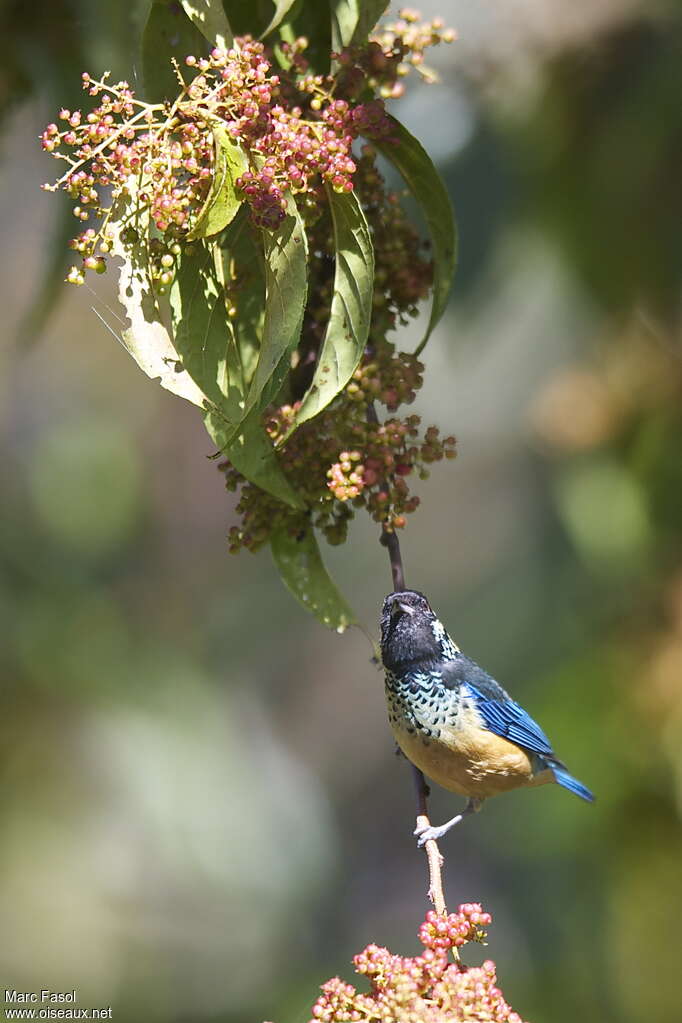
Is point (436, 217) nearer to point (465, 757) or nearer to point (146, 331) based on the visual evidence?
point (146, 331)

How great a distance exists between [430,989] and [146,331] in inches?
46.6

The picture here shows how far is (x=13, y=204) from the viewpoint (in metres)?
9.38

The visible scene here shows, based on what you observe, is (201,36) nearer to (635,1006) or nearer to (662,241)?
(662,241)

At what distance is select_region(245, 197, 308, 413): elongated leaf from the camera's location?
6.13ft

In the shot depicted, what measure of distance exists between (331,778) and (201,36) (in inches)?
321

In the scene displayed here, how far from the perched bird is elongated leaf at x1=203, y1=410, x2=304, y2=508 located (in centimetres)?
39

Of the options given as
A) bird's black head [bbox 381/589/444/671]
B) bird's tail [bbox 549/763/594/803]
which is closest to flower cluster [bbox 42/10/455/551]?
bird's black head [bbox 381/589/444/671]

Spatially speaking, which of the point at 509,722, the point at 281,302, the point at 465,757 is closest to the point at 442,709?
the point at 465,757

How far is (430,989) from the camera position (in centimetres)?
207

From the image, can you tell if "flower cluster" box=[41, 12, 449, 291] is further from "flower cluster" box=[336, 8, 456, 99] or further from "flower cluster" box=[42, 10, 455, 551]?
"flower cluster" box=[336, 8, 456, 99]

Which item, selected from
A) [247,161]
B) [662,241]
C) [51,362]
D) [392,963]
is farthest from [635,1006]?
[51,362]

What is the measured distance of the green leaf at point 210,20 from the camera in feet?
6.67

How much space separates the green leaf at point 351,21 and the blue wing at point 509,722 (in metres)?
1.31

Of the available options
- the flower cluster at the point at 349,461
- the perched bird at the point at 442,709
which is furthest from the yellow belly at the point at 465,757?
the flower cluster at the point at 349,461
